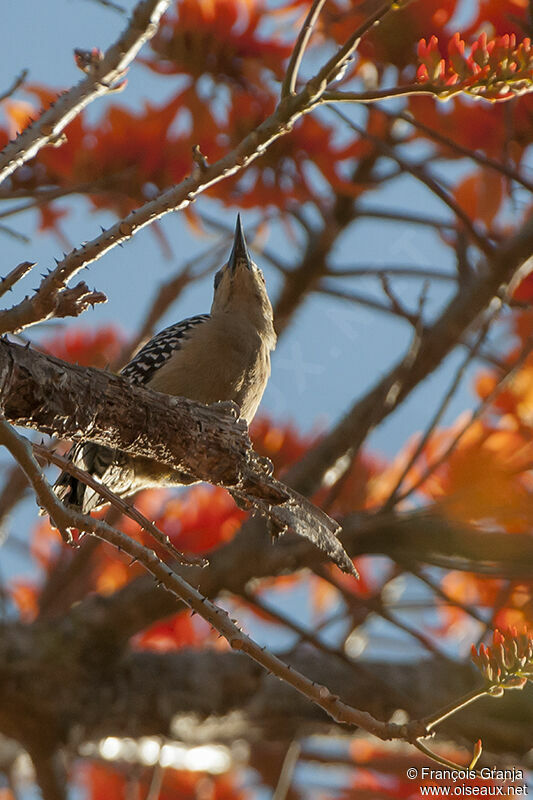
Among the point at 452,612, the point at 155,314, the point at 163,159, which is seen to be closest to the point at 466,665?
the point at 452,612

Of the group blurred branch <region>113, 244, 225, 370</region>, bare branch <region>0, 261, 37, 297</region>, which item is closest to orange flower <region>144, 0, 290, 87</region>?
blurred branch <region>113, 244, 225, 370</region>

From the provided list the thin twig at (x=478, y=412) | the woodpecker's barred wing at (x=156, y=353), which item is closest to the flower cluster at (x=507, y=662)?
the thin twig at (x=478, y=412)

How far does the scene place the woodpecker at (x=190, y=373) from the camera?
4.00 meters

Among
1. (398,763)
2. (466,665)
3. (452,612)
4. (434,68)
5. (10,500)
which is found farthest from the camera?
(452,612)

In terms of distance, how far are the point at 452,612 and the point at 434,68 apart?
3845 millimetres

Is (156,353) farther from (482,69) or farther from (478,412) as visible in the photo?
(482,69)

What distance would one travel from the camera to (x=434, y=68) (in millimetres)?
1882

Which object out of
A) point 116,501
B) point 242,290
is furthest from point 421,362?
point 116,501

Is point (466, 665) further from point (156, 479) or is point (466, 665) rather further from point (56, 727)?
point (56, 727)

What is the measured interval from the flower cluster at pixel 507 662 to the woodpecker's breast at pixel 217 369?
102 inches

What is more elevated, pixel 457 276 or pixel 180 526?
pixel 457 276

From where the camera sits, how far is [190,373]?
13.9ft

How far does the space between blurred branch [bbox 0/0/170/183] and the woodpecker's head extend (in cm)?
304

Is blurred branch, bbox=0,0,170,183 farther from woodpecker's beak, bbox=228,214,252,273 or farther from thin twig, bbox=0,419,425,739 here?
woodpecker's beak, bbox=228,214,252,273
